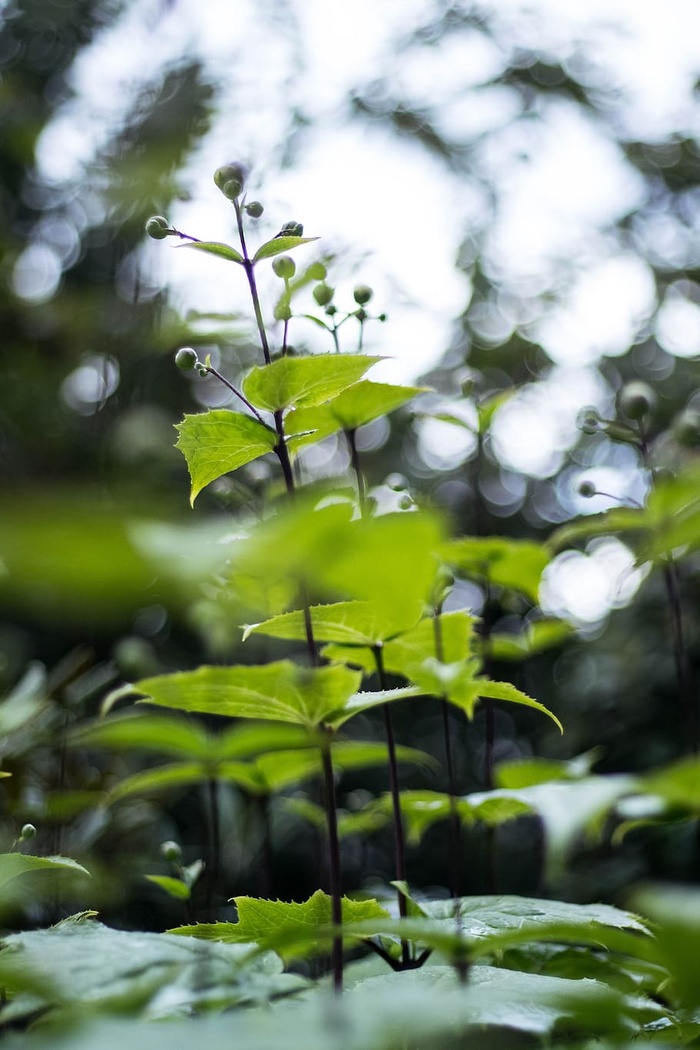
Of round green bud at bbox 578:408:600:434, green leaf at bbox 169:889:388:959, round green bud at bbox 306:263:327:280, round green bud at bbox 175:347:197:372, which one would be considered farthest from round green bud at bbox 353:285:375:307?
green leaf at bbox 169:889:388:959

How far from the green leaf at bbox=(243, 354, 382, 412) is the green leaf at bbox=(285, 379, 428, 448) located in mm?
16

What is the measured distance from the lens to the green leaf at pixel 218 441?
627mm

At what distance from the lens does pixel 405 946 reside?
664 millimetres

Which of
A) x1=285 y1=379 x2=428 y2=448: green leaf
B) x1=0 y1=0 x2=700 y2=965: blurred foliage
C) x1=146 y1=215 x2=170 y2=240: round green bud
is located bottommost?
x1=0 y1=0 x2=700 y2=965: blurred foliage

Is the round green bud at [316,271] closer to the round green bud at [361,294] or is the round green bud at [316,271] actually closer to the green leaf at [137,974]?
the round green bud at [361,294]

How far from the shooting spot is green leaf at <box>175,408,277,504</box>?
2.06ft

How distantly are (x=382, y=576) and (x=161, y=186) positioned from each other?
3.59ft

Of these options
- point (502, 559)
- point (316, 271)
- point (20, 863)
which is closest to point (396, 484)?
point (502, 559)

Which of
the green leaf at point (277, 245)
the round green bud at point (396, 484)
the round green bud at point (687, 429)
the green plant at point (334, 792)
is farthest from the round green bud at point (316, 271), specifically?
the round green bud at point (687, 429)

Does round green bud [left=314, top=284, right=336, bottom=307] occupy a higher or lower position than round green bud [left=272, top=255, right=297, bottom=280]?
lower

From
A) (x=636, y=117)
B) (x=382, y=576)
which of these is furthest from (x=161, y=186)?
(x=636, y=117)

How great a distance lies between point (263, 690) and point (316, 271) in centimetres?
39

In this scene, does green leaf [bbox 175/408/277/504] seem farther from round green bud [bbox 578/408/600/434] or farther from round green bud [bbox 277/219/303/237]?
round green bud [bbox 578/408/600/434]

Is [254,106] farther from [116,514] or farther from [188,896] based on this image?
[116,514]
